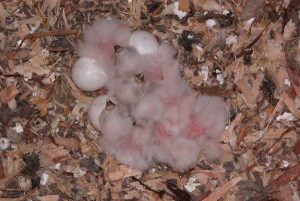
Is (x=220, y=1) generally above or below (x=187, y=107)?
above

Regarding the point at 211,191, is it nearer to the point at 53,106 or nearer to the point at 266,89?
the point at 266,89

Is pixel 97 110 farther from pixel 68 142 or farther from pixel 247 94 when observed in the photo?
pixel 247 94

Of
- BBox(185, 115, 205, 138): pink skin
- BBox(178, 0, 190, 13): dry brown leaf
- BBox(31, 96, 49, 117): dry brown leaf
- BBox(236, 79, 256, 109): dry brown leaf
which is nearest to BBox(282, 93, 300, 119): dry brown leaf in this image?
BBox(236, 79, 256, 109): dry brown leaf

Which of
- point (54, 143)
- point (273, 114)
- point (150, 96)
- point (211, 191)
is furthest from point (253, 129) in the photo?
point (54, 143)

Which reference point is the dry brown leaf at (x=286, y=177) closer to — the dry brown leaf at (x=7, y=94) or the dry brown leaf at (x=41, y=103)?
the dry brown leaf at (x=41, y=103)

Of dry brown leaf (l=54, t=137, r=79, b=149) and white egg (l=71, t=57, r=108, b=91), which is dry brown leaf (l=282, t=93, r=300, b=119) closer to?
white egg (l=71, t=57, r=108, b=91)

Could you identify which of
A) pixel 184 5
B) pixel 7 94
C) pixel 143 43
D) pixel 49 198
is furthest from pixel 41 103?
pixel 184 5

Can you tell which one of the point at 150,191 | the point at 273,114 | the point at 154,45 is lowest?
the point at 150,191

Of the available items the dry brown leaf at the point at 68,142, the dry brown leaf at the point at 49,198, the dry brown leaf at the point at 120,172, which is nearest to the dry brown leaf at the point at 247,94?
the dry brown leaf at the point at 120,172
